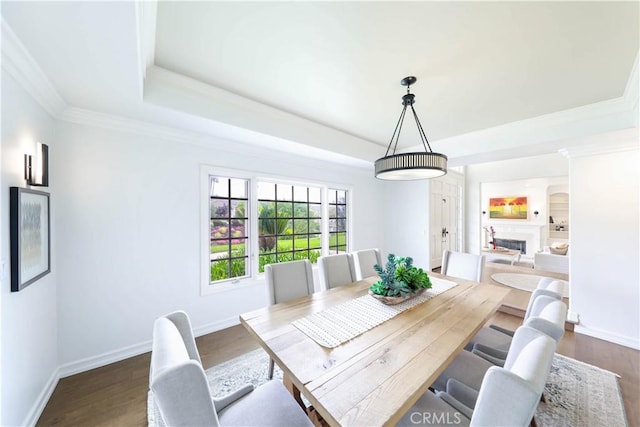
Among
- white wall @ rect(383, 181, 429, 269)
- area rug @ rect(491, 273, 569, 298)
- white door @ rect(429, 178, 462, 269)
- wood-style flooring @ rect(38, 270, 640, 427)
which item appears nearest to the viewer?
wood-style flooring @ rect(38, 270, 640, 427)

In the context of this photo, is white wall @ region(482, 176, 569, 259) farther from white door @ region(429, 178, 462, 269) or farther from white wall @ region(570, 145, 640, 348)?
white wall @ region(570, 145, 640, 348)

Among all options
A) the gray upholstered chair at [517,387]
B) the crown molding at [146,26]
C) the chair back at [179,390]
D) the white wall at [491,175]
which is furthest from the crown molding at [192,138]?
the white wall at [491,175]

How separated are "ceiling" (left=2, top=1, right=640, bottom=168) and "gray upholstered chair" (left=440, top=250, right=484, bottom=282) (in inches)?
57.3

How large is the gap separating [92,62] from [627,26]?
321 cm

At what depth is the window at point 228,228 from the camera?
2.94 m

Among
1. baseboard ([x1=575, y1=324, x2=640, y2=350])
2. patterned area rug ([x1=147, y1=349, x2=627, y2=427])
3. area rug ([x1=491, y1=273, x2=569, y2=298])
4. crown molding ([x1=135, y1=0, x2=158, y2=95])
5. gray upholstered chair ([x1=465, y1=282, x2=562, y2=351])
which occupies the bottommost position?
patterned area rug ([x1=147, y1=349, x2=627, y2=427])

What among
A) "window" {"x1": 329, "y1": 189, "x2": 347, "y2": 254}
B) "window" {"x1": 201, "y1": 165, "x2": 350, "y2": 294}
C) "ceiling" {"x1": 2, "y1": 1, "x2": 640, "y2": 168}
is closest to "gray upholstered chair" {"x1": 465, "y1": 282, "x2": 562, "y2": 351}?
"ceiling" {"x1": 2, "y1": 1, "x2": 640, "y2": 168}

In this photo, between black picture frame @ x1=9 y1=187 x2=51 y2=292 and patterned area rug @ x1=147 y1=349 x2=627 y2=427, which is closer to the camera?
black picture frame @ x1=9 y1=187 x2=51 y2=292

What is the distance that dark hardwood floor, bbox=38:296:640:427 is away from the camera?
65.2 inches

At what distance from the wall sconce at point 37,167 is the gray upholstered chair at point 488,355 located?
113 inches

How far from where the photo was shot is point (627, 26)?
1.42m

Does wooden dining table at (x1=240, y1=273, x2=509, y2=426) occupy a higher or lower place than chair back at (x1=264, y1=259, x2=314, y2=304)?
lower

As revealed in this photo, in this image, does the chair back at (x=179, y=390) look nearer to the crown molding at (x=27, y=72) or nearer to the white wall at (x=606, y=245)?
the crown molding at (x=27, y=72)

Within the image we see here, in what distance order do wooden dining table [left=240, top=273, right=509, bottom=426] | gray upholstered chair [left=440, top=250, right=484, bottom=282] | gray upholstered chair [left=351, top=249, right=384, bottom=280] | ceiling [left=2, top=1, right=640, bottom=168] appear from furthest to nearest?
gray upholstered chair [left=351, top=249, right=384, bottom=280], gray upholstered chair [left=440, top=250, right=484, bottom=282], ceiling [left=2, top=1, right=640, bottom=168], wooden dining table [left=240, top=273, right=509, bottom=426]
